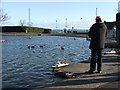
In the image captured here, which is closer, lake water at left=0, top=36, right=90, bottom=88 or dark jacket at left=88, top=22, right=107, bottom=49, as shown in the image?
dark jacket at left=88, top=22, right=107, bottom=49

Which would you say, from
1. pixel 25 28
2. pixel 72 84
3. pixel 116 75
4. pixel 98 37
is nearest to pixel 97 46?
pixel 98 37

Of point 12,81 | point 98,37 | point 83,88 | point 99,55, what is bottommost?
point 12,81

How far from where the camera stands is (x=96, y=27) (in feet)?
24.0

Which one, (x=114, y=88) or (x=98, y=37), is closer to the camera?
(x=114, y=88)

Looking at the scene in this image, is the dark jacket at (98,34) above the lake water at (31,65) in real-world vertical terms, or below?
above

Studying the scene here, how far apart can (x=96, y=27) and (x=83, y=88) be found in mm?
2578

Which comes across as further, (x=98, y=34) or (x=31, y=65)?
(x=31, y=65)

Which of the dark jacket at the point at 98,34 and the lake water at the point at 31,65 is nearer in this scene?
the dark jacket at the point at 98,34

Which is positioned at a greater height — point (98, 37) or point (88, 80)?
point (98, 37)

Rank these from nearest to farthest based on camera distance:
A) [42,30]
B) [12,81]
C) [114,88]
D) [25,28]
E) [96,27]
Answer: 1. [114,88]
2. [96,27]
3. [12,81]
4. [25,28]
5. [42,30]

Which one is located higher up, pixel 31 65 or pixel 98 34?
pixel 98 34

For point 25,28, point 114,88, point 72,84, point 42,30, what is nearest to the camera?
point 114,88

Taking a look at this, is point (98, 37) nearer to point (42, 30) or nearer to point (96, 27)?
point (96, 27)

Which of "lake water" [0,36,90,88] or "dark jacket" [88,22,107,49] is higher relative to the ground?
"dark jacket" [88,22,107,49]
